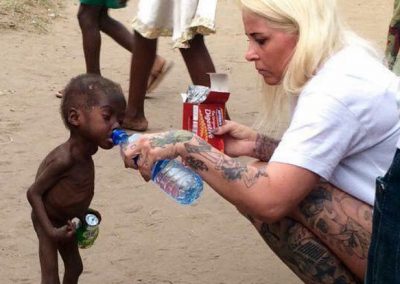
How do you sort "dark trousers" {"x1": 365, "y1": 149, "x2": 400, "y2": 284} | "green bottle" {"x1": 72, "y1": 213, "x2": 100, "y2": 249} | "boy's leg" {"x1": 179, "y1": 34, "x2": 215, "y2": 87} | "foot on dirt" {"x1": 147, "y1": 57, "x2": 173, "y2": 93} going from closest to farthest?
"dark trousers" {"x1": 365, "y1": 149, "x2": 400, "y2": 284}, "green bottle" {"x1": 72, "y1": 213, "x2": 100, "y2": 249}, "boy's leg" {"x1": 179, "y1": 34, "x2": 215, "y2": 87}, "foot on dirt" {"x1": 147, "y1": 57, "x2": 173, "y2": 93}

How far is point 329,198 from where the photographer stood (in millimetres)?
2961

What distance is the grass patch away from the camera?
7680 millimetres

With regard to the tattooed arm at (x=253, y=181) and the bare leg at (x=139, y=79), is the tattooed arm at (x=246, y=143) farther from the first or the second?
the bare leg at (x=139, y=79)

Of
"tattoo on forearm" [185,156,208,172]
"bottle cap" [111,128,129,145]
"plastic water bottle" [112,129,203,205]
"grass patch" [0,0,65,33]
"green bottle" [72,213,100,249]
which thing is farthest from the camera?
"grass patch" [0,0,65,33]

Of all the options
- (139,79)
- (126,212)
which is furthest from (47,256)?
(139,79)

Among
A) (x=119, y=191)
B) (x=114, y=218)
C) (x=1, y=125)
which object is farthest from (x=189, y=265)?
(x=1, y=125)

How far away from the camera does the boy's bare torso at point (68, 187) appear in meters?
3.28

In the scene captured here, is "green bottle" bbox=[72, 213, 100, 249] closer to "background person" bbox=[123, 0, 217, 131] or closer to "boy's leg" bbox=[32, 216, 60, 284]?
"boy's leg" bbox=[32, 216, 60, 284]

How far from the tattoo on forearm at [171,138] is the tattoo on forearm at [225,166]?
25mm

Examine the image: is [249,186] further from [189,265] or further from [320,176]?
[189,265]

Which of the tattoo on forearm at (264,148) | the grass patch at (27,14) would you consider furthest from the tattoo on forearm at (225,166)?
the grass patch at (27,14)

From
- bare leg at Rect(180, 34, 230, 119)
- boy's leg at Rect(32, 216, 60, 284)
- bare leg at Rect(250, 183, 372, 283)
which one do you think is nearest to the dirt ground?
boy's leg at Rect(32, 216, 60, 284)

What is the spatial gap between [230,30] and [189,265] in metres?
4.81

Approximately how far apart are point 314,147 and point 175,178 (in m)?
0.49
